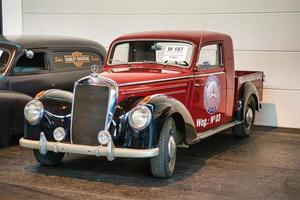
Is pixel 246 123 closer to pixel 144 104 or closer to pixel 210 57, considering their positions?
pixel 210 57

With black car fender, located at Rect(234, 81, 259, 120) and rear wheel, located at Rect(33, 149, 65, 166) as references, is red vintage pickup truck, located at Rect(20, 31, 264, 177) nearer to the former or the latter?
rear wheel, located at Rect(33, 149, 65, 166)

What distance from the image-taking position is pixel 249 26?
8.67 metres

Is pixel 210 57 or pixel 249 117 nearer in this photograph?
pixel 210 57

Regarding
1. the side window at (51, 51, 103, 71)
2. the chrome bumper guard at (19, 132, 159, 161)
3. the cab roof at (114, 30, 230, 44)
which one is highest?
the cab roof at (114, 30, 230, 44)

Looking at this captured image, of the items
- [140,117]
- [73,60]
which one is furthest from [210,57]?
[73,60]

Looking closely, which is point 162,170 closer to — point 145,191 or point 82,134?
point 145,191

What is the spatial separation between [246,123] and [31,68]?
133 inches

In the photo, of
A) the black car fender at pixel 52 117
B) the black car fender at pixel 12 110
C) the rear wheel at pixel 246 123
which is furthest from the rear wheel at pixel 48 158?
the rear wheel at pixel 246 123

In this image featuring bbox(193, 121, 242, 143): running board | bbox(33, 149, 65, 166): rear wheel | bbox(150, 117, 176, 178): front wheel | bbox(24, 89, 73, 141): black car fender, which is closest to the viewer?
bbox(150, 117, 176, 178): front wheel

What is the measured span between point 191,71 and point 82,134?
5.41ft

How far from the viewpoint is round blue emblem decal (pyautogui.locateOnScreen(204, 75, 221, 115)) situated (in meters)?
6.14

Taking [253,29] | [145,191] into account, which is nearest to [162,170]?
[145,191]

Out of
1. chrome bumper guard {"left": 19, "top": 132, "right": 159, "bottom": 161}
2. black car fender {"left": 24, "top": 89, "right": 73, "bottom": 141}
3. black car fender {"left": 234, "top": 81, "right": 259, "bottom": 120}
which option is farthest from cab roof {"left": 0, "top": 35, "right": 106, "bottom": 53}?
black car fender {"left": 234, "top": 81, "right": 259, "bottom": 120}

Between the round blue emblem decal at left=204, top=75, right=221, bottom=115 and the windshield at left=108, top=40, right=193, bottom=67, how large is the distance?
44 centimetres
